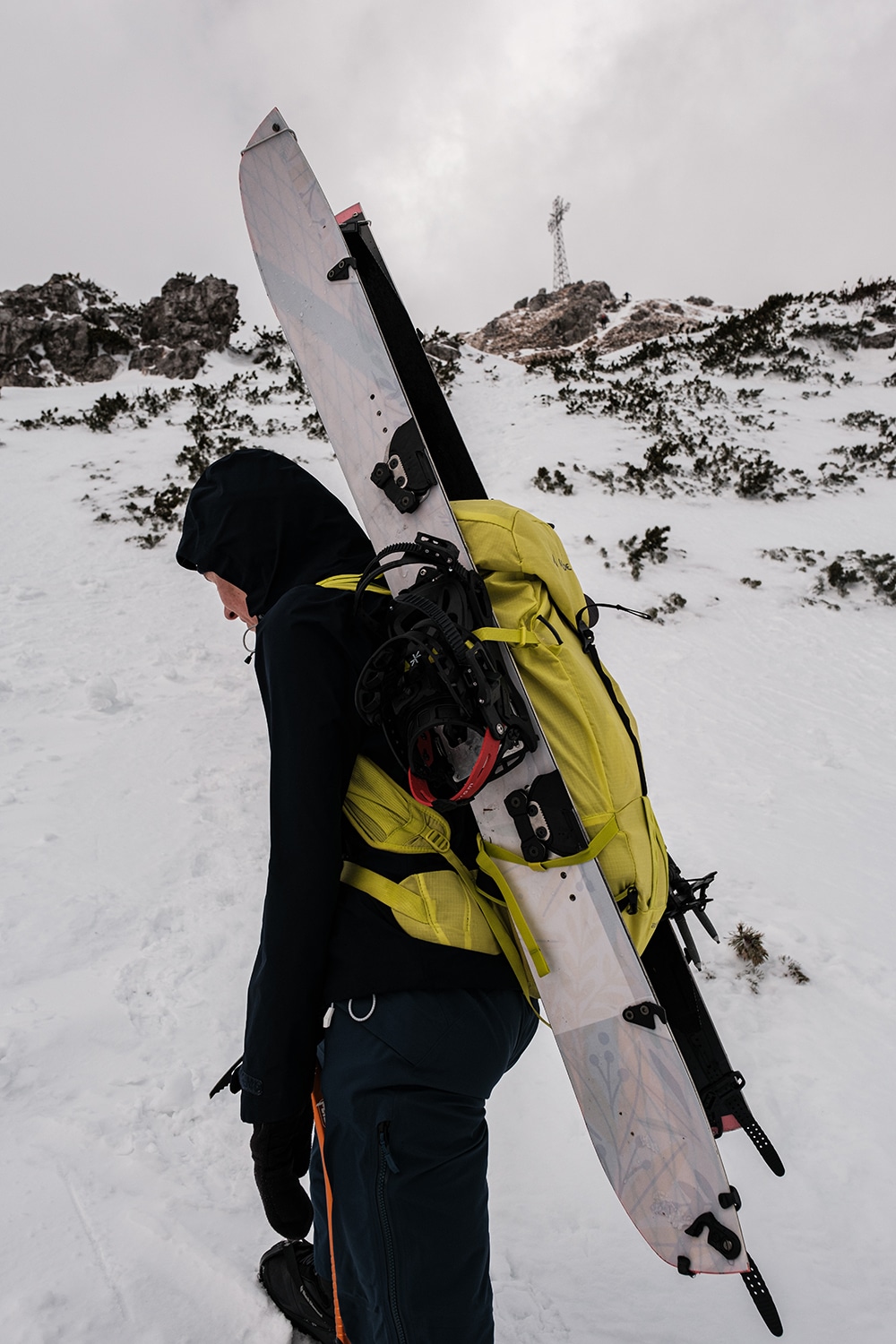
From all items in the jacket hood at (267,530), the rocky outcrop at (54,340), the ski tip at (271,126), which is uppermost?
the rocky outcrop at (54,340)

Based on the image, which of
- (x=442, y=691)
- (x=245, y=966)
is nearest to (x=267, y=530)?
(x=442, y=691)

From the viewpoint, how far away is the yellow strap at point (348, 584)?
4.52 feet

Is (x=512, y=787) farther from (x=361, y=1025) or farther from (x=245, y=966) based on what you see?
(x=245, y=966)

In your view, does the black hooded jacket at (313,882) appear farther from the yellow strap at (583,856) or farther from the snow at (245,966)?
the snow at (245,966)

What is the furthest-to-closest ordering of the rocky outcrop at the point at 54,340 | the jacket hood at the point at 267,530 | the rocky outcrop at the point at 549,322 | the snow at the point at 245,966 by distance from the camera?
1. the rocky outcrop at the point at 549,322
2. the rocky outcrop at the point at 54,340
3. the snow at the point at 245,966
4. the jacket hood at the point at 267,530

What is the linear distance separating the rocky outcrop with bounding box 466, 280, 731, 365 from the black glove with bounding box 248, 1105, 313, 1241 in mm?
28707

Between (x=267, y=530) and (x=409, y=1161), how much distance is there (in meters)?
1.35

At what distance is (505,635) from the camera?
1.28 meters

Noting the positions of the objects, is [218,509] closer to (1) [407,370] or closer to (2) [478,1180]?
(1) [407,370]

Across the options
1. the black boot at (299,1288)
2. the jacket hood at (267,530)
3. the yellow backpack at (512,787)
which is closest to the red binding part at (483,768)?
the yellow backpack at (512,787)

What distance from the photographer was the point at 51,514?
8500 mm

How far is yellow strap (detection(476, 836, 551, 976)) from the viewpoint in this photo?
1.33 meters

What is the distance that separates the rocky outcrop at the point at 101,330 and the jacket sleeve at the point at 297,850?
18.0 m

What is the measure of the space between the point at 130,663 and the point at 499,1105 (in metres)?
4.55
